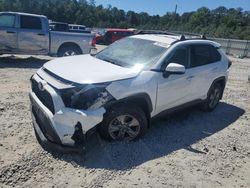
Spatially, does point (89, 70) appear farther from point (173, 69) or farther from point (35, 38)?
point (35, 38)

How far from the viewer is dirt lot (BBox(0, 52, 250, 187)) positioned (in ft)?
12.2

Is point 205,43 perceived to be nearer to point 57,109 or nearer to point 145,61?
point 145,61

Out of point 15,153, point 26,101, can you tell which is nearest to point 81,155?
point 15,153

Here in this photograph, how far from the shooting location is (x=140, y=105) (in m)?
4.64

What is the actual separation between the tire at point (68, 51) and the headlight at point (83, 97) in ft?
29.1

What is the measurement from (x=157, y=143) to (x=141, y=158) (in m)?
0.62

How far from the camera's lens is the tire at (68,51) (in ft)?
40.7

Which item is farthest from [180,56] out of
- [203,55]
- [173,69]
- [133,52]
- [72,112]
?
[72,112]

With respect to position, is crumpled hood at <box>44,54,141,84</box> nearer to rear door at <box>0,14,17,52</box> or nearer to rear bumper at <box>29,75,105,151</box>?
rear bumper at <box>29,75,105,151</box>

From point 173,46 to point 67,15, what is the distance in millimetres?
58151

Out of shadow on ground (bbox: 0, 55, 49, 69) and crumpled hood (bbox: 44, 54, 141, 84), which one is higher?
crumpled hood (bbox: 44, 54, 141, 84)

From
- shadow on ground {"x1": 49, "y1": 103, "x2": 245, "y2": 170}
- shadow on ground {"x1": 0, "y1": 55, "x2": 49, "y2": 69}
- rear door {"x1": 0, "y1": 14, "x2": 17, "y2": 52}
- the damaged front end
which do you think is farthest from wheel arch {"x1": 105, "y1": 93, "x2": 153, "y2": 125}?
rear door {"x1": 0, "y1": 14, "x2": 17, "y2": 52}

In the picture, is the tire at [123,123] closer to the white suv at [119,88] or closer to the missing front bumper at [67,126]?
the white suv at [119,88]

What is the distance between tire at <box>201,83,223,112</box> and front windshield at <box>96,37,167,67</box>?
1.95m
